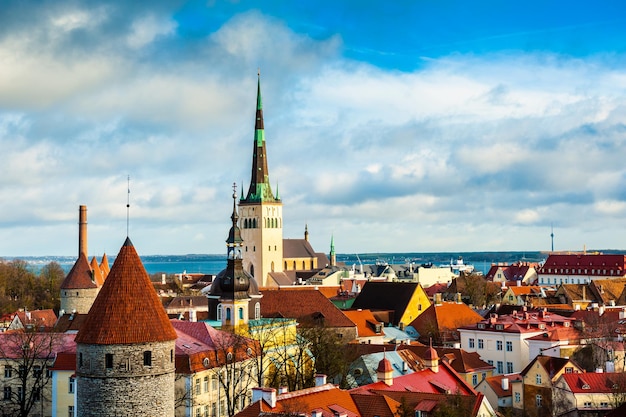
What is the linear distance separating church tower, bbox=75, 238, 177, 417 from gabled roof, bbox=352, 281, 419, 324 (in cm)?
4791

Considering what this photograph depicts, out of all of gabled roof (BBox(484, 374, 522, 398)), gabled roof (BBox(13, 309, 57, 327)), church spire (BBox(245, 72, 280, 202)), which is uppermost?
church spire (BBox(245, 72, 280, 202))

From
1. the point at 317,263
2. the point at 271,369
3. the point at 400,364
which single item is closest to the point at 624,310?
the point at 400,364

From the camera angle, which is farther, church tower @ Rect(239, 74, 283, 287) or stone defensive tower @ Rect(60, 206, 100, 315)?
church tower @ Rect(239, 74, 283, 287)

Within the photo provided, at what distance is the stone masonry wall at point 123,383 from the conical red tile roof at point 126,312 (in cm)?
34

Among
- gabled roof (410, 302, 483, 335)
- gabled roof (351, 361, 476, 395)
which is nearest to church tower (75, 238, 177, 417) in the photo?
gabled roof (351, 361, 476, 395)

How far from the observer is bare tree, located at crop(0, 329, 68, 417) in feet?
162

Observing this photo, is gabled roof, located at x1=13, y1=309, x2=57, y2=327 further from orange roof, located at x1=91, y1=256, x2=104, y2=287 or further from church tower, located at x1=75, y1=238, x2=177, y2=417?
church tower, located at x1=75, y1=238, x2=177, y2=417

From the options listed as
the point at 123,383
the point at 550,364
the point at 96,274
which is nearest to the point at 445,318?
the point at 550,364

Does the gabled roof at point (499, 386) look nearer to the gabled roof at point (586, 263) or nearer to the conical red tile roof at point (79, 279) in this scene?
the conical red tile roof at point (79, 279)

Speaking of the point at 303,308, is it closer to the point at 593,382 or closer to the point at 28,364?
the point at 28,364

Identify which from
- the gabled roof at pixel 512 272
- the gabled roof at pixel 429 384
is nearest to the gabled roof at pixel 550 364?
the gabled roof at pixel 429 384

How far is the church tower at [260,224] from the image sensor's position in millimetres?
127688

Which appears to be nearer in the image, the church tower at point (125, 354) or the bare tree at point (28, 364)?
the church tower at point (125, 354)

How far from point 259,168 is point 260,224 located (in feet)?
24.7
